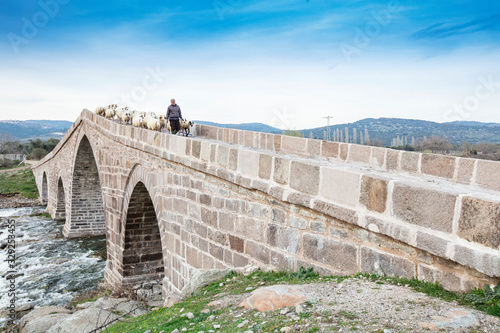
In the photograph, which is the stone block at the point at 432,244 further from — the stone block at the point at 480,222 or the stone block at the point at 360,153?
the stone block at the point at 360,153

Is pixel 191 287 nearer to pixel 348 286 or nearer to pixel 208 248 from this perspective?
pixel 208 248

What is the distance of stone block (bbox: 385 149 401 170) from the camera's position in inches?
235

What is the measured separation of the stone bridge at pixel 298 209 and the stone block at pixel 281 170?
12 mm

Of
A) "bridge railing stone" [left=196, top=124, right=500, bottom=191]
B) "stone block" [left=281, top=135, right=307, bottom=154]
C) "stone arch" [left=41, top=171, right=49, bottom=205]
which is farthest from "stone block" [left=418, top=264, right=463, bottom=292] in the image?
"stone arch" [left=41, top=171, right=49, bottom=205]

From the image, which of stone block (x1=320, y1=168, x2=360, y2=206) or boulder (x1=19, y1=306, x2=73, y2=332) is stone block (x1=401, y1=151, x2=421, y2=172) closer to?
stone block (x1=320, y1=168, x2=360, y2=206)

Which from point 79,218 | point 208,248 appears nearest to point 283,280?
point 208,248

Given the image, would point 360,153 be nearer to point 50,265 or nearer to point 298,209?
point 298,209

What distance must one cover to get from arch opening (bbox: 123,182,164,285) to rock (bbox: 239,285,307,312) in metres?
7.15

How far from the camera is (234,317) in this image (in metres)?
3.12

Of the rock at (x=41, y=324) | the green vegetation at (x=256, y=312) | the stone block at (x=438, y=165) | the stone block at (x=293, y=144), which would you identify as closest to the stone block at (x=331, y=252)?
the green vegetation at (x=256, y=312)

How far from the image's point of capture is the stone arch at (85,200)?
17500mm

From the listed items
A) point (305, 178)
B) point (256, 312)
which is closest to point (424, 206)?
point (305, 178)

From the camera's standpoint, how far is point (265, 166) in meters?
4.42

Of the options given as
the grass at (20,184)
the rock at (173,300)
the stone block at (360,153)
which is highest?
the stone block at (360,153)
